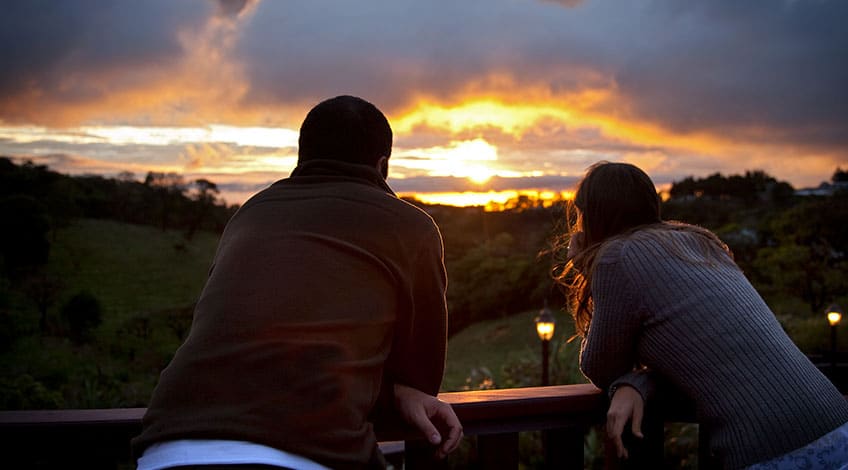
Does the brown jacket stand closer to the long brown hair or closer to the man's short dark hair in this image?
the man's short dark hair

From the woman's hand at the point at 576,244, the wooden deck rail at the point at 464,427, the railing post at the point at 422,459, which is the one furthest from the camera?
the woman's hand at the point at 576,244

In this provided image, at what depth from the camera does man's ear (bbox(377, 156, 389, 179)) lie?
136 centimetres

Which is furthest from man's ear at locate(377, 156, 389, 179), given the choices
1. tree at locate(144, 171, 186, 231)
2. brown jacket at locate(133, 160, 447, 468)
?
tree at locate(144, 171, 186, 231)

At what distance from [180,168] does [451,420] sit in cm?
3044

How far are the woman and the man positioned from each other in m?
0.46

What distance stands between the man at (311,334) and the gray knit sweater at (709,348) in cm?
47

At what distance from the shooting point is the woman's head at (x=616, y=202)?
1649 mm

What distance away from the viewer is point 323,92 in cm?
953

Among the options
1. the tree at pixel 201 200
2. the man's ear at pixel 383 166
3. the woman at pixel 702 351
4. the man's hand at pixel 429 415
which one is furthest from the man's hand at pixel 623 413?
the tree at pixel 201 200

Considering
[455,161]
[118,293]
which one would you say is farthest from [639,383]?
[118,293]

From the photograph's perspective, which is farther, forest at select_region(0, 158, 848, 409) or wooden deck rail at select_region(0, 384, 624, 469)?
forest at select_region(0, 158, 848, 409)

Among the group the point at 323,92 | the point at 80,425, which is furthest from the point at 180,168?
the point at 80,425

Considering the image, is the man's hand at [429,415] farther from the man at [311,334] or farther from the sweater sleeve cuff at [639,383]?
the sweater sleeve cuff at [639,383]

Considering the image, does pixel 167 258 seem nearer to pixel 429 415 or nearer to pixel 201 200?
pixel 201 200
